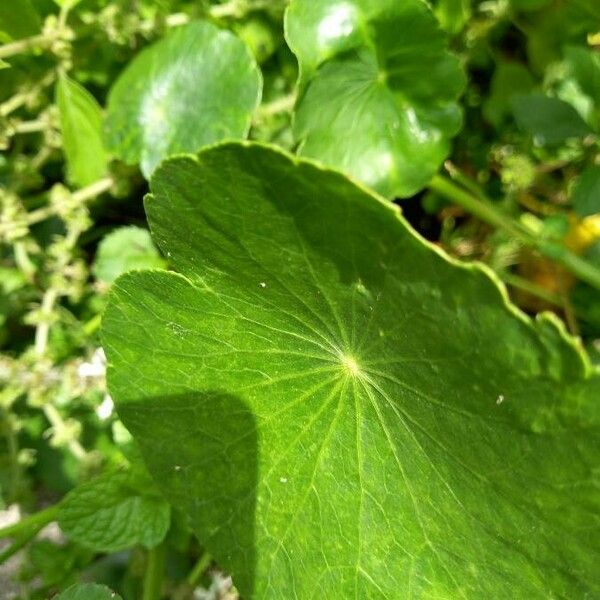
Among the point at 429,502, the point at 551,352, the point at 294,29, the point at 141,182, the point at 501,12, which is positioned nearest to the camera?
the point at 551,352

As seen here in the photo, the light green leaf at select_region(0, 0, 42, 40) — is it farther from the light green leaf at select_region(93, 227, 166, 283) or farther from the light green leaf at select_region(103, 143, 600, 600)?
the light green leaf at select_region(103, 143, 600, 600)

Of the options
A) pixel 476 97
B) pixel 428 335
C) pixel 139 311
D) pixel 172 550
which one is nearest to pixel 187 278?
pixel 139 311

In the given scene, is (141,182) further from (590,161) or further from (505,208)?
(590,161)

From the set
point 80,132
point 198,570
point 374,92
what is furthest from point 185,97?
Answer: point 198,570

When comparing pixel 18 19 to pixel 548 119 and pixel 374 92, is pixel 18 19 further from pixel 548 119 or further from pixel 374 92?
pixel 548 119

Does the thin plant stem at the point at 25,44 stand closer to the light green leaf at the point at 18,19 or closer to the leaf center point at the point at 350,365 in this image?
the light green leaf at the point at 18,19

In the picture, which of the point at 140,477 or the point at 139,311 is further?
the point at 140,477
